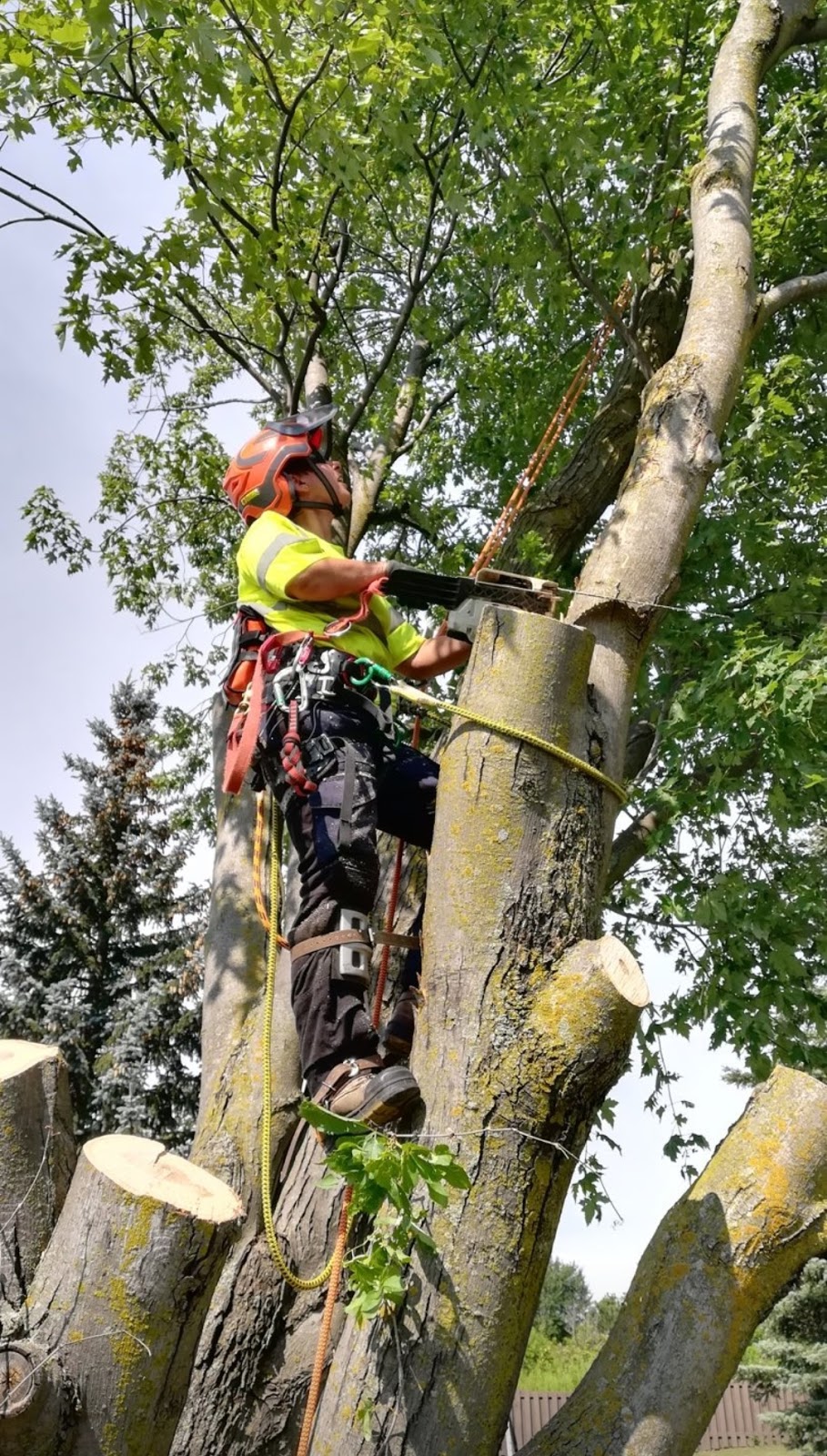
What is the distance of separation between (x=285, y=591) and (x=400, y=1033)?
1264 millimetres

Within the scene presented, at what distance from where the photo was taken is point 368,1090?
2355mm

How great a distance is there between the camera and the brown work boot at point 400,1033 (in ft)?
9.61

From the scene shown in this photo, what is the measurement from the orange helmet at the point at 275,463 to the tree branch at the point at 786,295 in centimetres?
154

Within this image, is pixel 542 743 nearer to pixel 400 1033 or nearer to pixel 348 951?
pixel 348 951

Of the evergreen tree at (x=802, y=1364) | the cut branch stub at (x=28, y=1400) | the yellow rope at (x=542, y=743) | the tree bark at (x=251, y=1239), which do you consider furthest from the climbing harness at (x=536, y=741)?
the evergreen tree at (x=802, y=1364)

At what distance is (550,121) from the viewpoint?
540 cm

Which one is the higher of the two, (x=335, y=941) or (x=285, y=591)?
(x=285, y=591)

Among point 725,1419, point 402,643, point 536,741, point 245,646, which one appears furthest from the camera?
point 725,1419

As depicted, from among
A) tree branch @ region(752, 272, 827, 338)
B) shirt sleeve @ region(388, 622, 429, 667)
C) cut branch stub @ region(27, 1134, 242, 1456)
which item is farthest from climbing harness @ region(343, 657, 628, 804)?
tree branch @ region(752, 272, 827, 338)

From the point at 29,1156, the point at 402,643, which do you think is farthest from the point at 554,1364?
Result: the point at 29,1156

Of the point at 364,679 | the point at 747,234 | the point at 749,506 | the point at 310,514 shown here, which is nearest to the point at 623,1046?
the point at 364,679

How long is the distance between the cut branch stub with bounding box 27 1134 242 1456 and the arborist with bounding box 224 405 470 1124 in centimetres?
46

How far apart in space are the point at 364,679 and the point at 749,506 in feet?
14.2

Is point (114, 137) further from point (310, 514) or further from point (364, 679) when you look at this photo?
point (364, 679)
